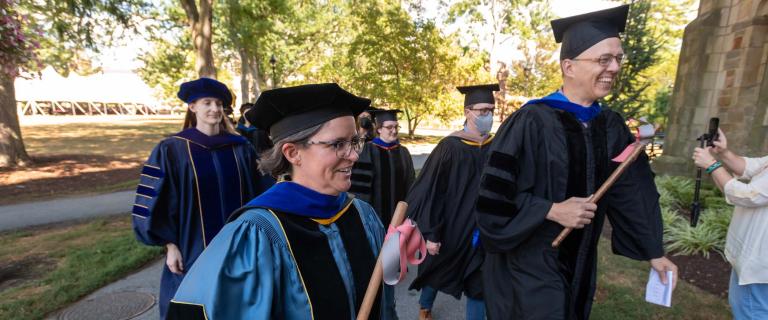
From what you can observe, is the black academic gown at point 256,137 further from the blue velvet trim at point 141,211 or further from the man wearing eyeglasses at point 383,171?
the blue velvet trim at point 141,211

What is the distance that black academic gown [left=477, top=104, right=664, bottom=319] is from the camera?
6.73ft

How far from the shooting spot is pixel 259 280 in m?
1.29

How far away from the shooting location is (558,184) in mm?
2096

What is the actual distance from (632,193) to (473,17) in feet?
89.0

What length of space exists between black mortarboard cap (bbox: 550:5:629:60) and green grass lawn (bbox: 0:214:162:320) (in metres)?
5.13

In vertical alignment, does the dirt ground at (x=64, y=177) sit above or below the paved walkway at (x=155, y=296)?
below

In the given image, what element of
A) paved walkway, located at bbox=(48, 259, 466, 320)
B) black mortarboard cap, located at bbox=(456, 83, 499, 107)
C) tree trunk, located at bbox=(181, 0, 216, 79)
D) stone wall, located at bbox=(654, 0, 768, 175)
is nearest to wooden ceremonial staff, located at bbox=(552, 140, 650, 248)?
black mortarboard cap, located at bbox=(456, 83, 499, 107)

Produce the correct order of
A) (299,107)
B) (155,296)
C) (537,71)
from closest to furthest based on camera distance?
1. (299,107)
2. (155,296)
3. (537,71)

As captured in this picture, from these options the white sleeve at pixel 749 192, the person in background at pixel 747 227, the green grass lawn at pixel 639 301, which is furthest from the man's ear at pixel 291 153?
the green grass lawn at pixel 639 301

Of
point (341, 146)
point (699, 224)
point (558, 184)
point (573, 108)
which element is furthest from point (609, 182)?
point (699, 224)

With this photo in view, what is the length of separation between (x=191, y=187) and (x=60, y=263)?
140 inches

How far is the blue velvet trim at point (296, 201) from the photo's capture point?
4.65 ft

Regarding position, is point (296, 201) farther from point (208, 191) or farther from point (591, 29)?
point (591, 29)

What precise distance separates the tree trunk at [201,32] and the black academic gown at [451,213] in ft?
30.6
